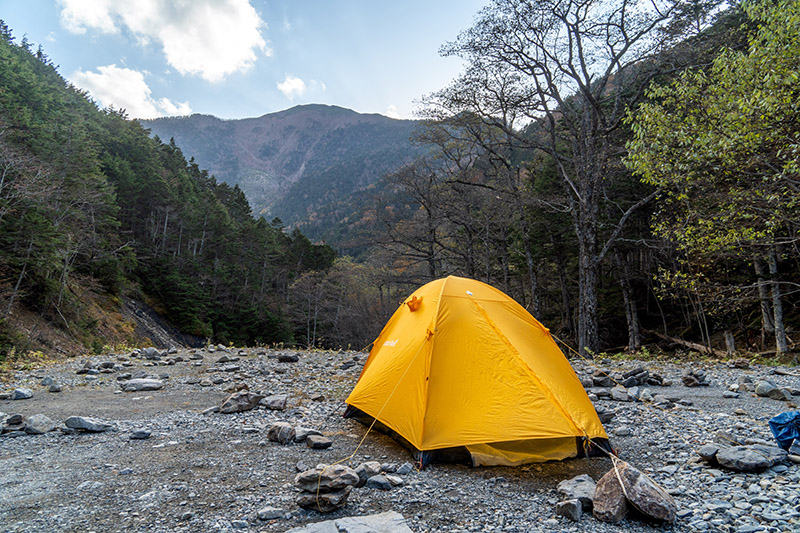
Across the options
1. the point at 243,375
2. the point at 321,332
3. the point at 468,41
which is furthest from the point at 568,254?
the point at 321,332

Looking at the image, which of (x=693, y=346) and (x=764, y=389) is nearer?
(x=764, y=389)

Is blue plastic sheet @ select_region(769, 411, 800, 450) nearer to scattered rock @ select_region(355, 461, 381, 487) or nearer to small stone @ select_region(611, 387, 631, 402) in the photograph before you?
small stone @ select_region(611, 387, 631, 402)

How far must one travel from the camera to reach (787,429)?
3.69 meters

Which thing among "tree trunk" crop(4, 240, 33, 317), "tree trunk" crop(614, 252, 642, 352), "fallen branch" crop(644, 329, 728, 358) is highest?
"tree trunk" crop(4, 240, 33, 317)

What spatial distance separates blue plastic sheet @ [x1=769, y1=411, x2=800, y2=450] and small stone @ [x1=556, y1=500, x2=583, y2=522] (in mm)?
2343

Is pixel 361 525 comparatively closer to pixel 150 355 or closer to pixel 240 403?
pixel 240 403

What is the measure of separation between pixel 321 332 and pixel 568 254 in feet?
85.6

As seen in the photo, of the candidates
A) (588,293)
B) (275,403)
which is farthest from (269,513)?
(588,293)

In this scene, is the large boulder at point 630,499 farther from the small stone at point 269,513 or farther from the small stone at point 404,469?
the small stone at point 269,513

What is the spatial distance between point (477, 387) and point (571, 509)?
5.18ft

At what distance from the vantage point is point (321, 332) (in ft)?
135

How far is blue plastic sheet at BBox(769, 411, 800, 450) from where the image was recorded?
365 centimetres

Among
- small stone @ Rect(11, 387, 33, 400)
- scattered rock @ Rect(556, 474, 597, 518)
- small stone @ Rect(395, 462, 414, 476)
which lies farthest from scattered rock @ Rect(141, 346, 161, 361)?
scattered rock @ Rect(556, 474, 597, 518)

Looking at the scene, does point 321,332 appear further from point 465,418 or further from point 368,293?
point 465,418
